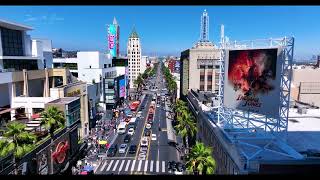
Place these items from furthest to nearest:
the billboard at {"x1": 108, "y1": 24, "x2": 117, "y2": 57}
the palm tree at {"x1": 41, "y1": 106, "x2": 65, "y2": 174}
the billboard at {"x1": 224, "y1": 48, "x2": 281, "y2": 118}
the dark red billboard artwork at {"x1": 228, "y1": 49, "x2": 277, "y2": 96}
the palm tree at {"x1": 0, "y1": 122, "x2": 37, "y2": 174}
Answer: the billboard at {"x1": 108, "y1": 24, "x2": 117, "y2": 57} → the palm tree at {"x1": 41, "y1": 106, "x2": 65, "y2": 174} → the dark red billboard artwork at {"x1": 228, "y1": 49, "x2": 277, "y2": 96} → the billboard at {"x1": 224, "y1": 48, "x2": 281, "y2": 118} → the palm tree at {"x1": 0, "y1": 122, "x2": 37, "y2": 174}

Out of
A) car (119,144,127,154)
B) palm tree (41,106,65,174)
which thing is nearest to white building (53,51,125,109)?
car (119,144,127,154)

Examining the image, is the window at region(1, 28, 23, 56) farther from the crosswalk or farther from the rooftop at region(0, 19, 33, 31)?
the crosswalk

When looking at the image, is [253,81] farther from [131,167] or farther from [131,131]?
[131,131]

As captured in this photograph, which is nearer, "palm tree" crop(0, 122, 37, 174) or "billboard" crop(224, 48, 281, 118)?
"palm tree" crop(0, 122, 37, 174)

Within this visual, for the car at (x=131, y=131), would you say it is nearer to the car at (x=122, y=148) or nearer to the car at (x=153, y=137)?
the car at (x=153, y=137)

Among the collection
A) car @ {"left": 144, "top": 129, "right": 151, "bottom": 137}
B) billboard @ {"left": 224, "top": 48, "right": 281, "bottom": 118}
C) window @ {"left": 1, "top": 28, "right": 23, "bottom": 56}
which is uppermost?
window @ {"left": 1, "top": 28, "right": 23, "bottom": 56}

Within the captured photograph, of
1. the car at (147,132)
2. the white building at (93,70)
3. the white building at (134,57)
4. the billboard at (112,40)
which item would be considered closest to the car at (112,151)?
the car at (147,132)

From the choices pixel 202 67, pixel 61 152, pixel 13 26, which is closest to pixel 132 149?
pixel 61 152
